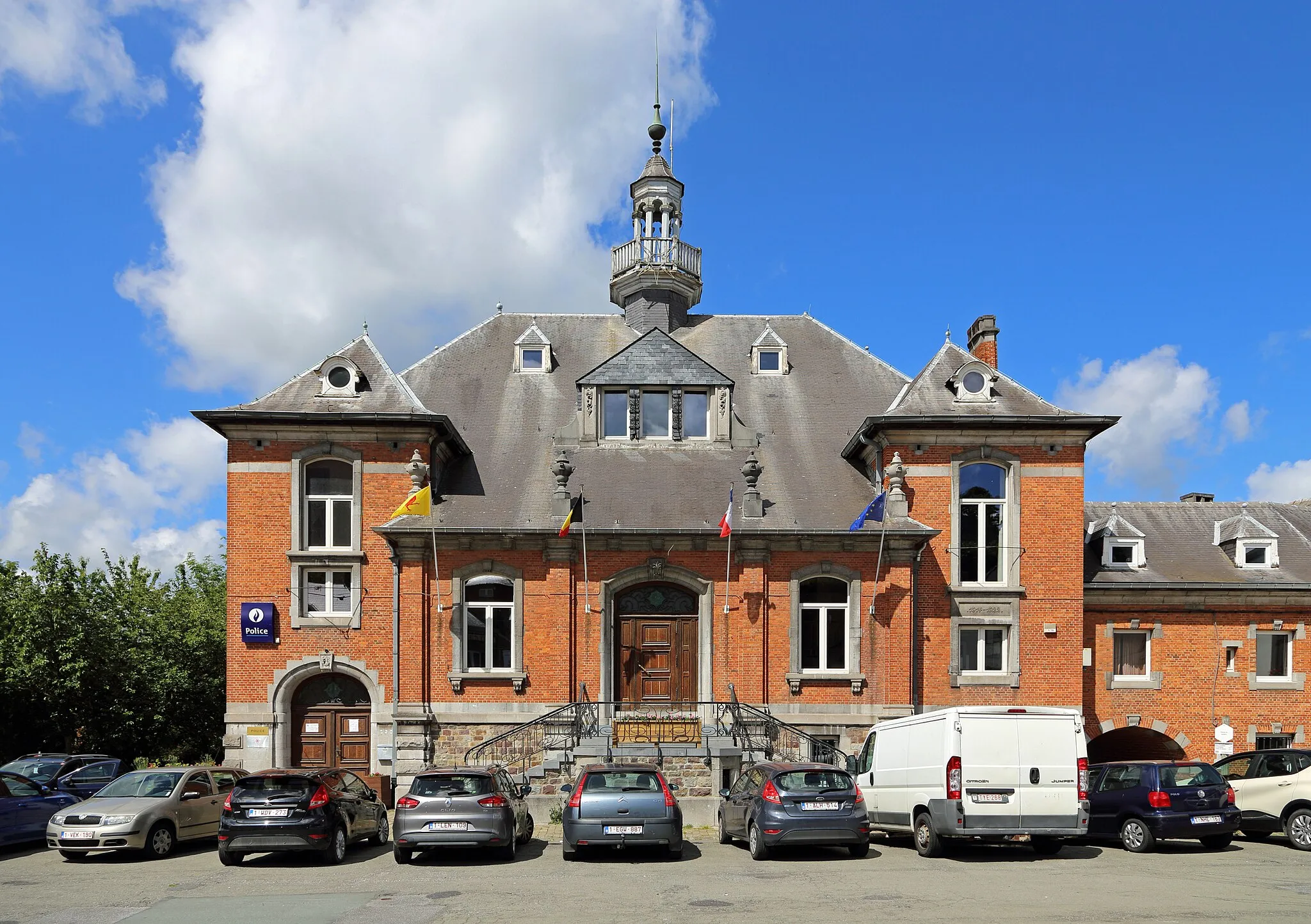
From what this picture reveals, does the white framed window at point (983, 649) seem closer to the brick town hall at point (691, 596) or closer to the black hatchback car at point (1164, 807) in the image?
the brick town hall at point (691, 596)

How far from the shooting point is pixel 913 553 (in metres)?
24.6

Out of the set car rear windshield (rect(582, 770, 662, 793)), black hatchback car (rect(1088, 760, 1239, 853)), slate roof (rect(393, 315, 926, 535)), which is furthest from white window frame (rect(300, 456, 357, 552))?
black hatchback car (rect(1088, 760, 1239, 853))

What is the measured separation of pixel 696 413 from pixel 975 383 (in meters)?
6.65

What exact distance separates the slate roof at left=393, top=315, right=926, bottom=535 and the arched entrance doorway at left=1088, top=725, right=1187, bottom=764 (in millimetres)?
8226

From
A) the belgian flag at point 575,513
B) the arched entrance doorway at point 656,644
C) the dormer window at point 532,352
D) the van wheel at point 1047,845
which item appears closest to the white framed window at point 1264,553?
the arched entrance doorway at point 656,644

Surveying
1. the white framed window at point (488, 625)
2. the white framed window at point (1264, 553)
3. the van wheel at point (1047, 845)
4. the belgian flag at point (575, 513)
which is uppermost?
the belgian flag at point (575, 513)

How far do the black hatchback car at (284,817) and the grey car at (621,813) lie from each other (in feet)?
10.8

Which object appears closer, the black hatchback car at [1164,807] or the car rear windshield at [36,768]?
the black hatchback car at [1164,807]

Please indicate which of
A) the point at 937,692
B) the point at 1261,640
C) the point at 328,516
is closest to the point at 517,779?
the point at 328,516

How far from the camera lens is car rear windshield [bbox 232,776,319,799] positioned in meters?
15.4

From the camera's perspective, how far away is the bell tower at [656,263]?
30.6 meters

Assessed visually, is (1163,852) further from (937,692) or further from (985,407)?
(985,407)

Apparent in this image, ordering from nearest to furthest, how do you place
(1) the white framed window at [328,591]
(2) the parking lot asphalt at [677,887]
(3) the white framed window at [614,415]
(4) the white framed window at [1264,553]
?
(2) the parking lot asphalt at [677,887] < (1) the white framed window at [328,591] < (3) the white framed window at [614,415] < (4) the white framed window at [1264,553]

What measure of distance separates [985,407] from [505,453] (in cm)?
1138
